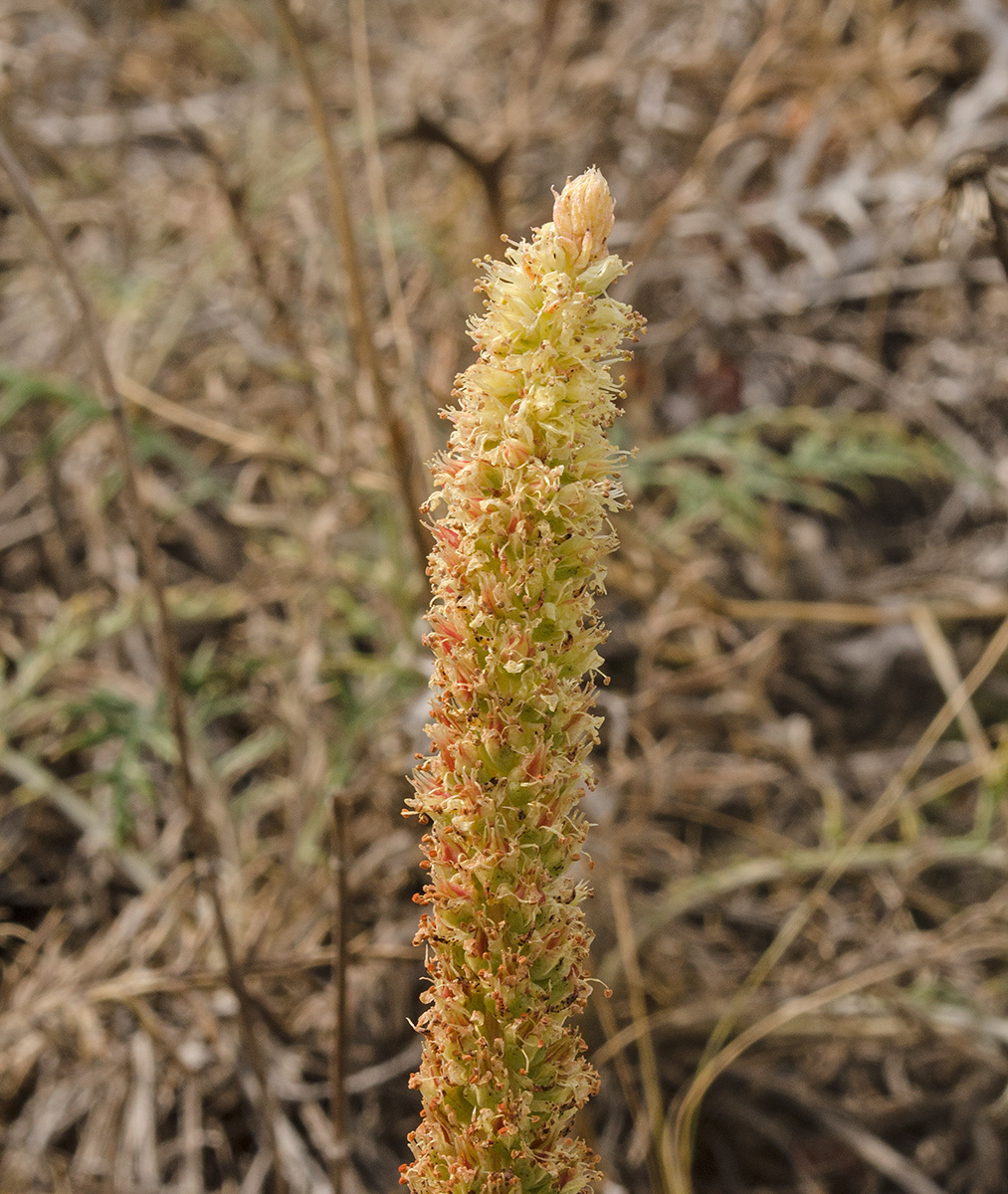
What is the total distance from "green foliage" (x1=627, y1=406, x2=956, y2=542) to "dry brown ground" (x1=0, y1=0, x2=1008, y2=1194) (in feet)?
0.08

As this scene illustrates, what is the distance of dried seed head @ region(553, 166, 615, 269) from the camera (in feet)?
2.64

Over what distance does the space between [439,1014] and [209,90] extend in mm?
4071

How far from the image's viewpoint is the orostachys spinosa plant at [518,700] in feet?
2.68

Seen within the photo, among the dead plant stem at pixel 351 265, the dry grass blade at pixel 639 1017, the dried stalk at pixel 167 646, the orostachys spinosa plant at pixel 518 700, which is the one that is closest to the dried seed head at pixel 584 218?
the orostachys spinosa plant at pixel 518 700

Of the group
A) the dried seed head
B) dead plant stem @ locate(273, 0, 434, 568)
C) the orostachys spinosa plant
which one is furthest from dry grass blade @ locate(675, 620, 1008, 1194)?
the dried seed head

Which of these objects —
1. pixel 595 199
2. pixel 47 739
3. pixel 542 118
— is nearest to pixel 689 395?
pixel 542 118

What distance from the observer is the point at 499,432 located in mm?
825

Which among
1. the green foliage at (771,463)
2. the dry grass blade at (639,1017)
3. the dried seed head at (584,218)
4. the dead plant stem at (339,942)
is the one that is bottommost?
the dry grass blade at (639,1017)

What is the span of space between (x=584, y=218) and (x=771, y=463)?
2001 millimetres

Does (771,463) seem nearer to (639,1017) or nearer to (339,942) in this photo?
(639,1017)

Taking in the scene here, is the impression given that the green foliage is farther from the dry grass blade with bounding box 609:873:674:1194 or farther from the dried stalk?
the dried stalk

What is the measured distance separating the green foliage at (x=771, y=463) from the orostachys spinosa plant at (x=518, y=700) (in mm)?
1541

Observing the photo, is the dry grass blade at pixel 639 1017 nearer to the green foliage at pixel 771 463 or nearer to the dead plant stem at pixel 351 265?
the dead plant stem at pixel 351 265

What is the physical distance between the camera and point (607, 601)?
9.98ft
